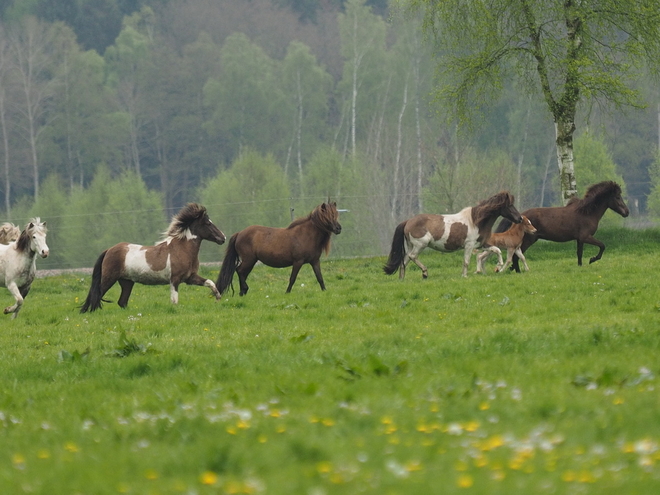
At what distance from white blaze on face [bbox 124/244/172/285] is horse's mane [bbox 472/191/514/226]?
7.33 m

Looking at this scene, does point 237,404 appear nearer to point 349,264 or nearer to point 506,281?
point 506,281

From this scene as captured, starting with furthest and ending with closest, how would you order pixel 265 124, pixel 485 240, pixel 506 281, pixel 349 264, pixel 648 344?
pixel 265 124 < pixel 349 264 < pixel 485 240 < pixel 506 281 < pixel 648 344

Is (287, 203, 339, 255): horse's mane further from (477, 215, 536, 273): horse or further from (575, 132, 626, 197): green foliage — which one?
(575, 132, 626, 197): green foliage

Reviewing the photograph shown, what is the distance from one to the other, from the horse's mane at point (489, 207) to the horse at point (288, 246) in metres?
3.75

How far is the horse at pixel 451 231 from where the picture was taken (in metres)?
21.2

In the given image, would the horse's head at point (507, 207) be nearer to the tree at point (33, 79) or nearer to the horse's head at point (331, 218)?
the horse's head at point (331, 218)

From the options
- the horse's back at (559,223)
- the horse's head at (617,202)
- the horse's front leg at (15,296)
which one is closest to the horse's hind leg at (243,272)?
the horse's front leg at (15,296)

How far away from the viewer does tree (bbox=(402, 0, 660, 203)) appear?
28.4 meters

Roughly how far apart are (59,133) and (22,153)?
3.93m

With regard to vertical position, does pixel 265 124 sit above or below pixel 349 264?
above

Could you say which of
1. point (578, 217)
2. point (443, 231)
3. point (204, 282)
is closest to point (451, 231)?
point (443, 231)

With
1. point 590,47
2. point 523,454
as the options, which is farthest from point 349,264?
point 523,454

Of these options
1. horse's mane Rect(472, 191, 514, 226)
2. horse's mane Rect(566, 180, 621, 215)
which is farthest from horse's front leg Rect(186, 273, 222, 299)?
horse's mane Rect(566, 180, 621, 215)

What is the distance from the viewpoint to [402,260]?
70.7 ft
